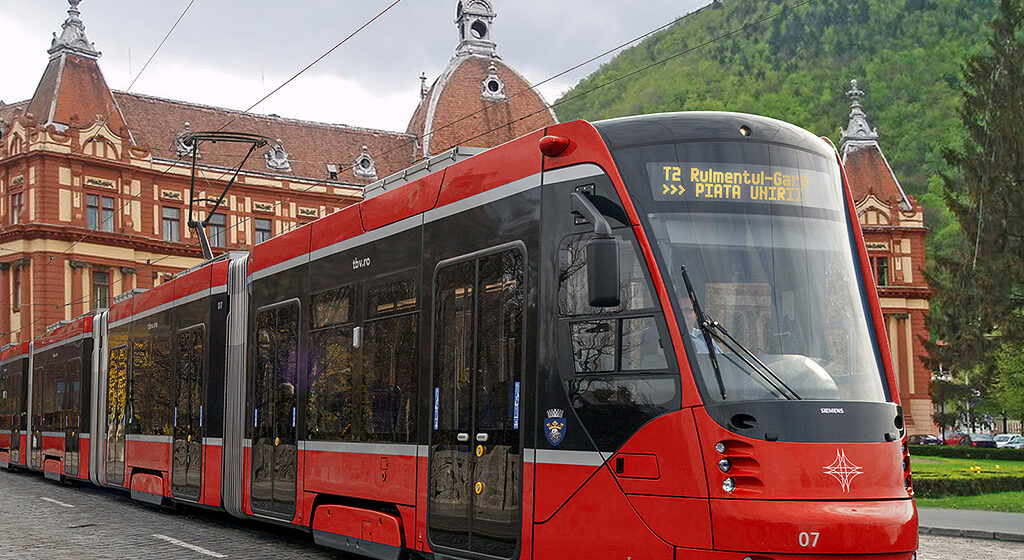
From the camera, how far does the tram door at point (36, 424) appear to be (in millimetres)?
26969

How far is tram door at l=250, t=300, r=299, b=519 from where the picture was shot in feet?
42.8

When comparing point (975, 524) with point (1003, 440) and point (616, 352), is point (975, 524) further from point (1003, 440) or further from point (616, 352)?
point (1003, 440)

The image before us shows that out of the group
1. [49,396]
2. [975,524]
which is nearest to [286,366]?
[975,524]

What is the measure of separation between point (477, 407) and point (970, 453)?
41101mm

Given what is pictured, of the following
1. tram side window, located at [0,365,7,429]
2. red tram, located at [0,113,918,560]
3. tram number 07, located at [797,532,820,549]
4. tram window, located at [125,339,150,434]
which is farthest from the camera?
tram side window, located at [0,365,7,429]

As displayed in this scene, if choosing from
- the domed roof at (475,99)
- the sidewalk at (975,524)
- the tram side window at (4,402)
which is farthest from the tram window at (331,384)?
the domed roof at (475,99)

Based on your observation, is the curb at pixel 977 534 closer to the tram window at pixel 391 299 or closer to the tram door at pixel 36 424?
the tram window at pixel 391 299

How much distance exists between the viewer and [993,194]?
41.5 meters

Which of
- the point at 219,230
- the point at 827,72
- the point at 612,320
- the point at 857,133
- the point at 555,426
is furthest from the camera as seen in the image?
the point at 827,72

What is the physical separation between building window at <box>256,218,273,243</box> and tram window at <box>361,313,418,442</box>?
54493 mm

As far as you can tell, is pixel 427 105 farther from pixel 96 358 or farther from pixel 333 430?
pixel 333 430

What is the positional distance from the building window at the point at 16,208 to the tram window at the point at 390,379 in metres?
52.7

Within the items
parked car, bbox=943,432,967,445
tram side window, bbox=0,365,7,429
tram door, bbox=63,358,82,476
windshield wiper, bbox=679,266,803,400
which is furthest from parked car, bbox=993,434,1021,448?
windshield wiper, bbox=679,266,803,400

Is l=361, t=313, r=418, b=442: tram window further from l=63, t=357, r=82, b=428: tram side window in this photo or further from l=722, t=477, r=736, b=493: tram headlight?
l=63, t=357, r=82, b=428: tram side window
